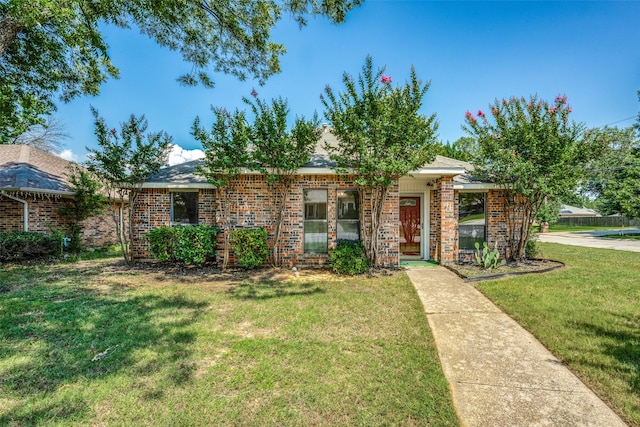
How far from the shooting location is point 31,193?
10359 millimetres

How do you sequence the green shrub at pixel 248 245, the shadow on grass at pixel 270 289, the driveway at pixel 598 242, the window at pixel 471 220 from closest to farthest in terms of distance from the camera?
the shadow on grass at pixel 270 289, the green shrub at pixel 248 245, the window at pixel 471 220, the driveway at pixel 598 242

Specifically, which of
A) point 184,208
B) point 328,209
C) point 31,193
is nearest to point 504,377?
point 328,209

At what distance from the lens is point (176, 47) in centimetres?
961

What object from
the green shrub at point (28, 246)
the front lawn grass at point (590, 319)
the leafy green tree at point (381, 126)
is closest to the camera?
the front lawn grass at point (590, 319)

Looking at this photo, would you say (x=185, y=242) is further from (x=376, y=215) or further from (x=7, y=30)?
(x=7, y=30)

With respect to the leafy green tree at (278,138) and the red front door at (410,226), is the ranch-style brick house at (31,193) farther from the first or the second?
the red front door at (410,226)

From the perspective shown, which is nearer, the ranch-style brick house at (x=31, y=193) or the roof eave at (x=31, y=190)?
the roof eave at (x=31, y=190)

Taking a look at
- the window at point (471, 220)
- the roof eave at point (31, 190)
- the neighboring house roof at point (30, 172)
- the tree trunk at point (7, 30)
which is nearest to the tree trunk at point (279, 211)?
the window at point (471, 220)

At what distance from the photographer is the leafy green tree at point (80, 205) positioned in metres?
11.3

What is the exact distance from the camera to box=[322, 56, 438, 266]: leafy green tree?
710 centimetres

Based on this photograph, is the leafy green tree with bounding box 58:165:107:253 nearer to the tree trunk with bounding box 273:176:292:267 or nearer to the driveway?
the tree trunk with bounding box 273:176:292:267

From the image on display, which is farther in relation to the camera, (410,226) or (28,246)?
(410,226)

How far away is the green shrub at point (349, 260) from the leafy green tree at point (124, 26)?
6.77 meters

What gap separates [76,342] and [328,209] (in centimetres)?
630
